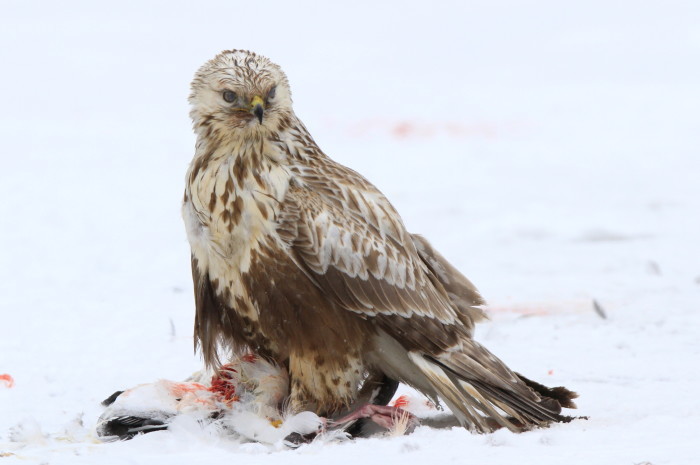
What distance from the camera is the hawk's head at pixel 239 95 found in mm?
5012

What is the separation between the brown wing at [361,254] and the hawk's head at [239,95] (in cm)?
32

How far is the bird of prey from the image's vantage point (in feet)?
16.2

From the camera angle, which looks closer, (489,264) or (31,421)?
(31,421)

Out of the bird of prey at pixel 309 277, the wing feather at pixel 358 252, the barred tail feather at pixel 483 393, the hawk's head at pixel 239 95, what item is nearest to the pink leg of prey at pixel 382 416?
the bird of prey at pixel 309 277

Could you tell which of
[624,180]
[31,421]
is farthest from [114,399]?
[624,180]

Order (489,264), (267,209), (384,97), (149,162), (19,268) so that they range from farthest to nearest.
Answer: (384,97) → (149,162) → (489,264) → (19,268) → (267,209)

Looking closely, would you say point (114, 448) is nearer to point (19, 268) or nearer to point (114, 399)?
point (114, 399)

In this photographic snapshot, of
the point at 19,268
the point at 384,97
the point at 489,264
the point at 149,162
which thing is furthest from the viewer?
the point at 384,97

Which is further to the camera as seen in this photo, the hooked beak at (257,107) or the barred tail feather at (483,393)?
the barred tail feather at (483,393)

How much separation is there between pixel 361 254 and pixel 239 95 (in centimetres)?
83

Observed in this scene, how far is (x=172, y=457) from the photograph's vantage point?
4465 millimetres

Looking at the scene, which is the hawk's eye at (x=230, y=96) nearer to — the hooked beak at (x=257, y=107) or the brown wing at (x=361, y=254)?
the hooked beak at (x=257, y=107)

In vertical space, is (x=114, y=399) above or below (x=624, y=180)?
below

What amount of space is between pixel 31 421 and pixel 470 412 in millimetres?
1812
